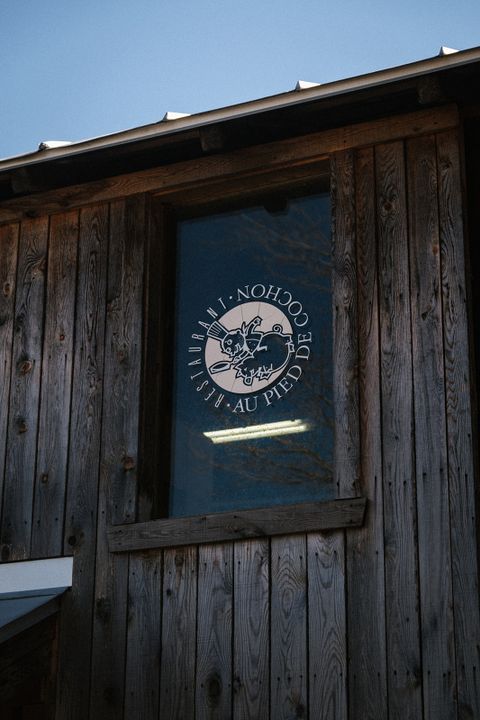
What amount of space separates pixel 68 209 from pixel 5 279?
564 millimetres

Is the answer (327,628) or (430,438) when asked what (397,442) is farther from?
(327,628)

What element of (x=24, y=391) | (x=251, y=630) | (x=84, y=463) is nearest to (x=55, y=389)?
(x=24, y=391)

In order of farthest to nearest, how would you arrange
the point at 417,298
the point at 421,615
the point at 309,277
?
the point at 309,277 < the point at 417,298 < the point at 421,615

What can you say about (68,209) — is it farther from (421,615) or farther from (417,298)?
(421,615)

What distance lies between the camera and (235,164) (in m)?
7.74

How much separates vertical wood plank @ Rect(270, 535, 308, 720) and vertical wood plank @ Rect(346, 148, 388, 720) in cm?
24

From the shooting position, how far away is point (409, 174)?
727 centimetres

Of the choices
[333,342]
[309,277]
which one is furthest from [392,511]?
[309,277]

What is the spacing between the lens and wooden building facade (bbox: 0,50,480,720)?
6535 mm

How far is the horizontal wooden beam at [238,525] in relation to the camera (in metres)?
6.74

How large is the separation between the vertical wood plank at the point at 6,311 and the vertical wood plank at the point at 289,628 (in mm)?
1819

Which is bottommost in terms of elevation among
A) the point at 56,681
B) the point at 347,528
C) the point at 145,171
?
the point at 56,681

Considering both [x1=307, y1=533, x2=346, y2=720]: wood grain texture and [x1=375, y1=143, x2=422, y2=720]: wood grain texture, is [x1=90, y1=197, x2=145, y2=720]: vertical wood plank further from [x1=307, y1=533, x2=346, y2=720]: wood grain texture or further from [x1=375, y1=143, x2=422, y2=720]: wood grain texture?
[x1=375, y1=143, x2=422, y2=720]: wood grain texture

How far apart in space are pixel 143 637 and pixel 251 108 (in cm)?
278
